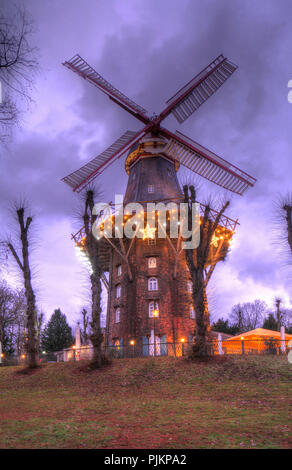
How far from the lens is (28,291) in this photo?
1902 cm

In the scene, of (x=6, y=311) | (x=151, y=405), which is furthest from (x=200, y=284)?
(x=6, y=311)

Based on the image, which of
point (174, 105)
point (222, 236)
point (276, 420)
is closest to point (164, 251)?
point (222, 236)

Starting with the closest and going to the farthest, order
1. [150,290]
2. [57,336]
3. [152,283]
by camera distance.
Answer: [150,290] → [152,283] → [57,336]

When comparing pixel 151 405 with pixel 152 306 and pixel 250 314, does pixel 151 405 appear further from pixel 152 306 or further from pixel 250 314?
pixel 250 314

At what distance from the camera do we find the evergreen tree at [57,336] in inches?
1951

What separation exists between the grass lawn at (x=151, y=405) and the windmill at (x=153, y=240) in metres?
7.53

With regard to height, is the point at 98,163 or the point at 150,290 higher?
the point at 98,163

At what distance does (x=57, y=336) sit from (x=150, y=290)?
29.0 metres

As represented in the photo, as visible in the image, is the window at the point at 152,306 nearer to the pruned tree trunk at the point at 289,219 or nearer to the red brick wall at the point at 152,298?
the red brick wall at the point at 152,298

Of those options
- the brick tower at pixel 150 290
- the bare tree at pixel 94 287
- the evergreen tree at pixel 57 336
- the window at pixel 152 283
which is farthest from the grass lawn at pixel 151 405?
the evergreen tree at pixel 57 336

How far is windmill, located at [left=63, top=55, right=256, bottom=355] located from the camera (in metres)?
25.0

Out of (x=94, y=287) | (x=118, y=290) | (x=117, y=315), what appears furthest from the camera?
(x=118, y=290)

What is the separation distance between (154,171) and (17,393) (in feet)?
67.3
